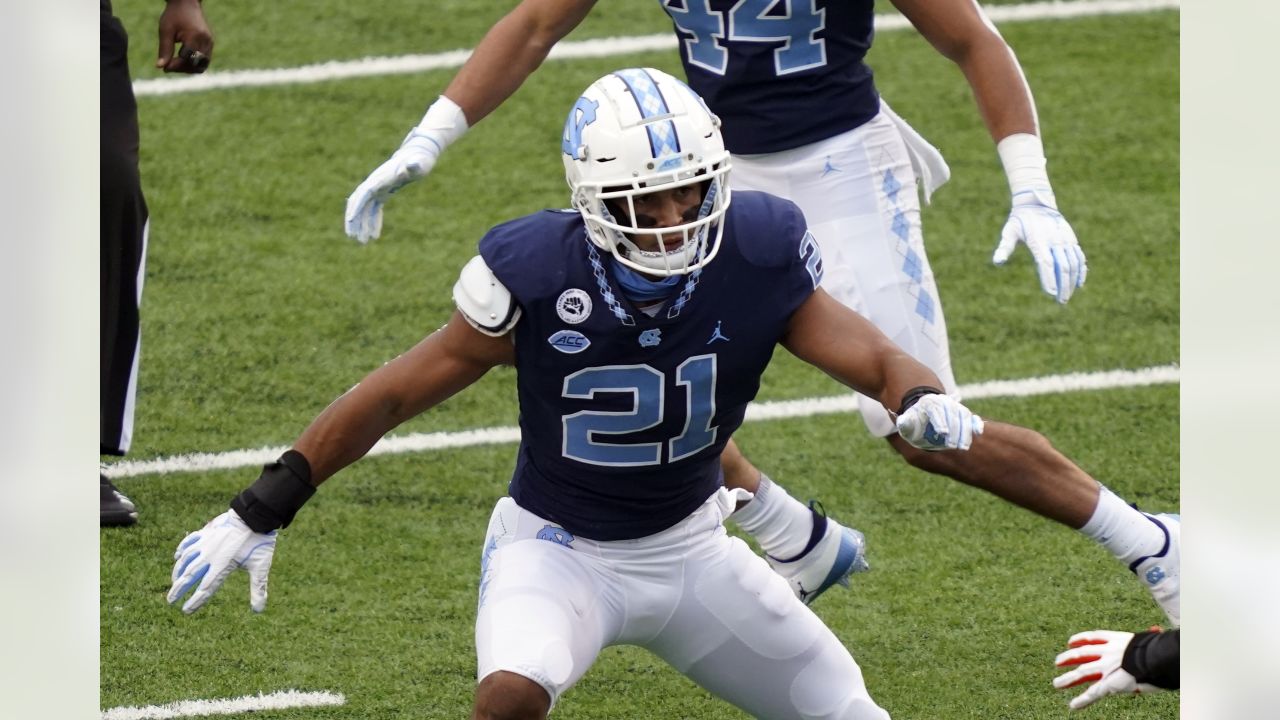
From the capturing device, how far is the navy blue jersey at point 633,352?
314 cm

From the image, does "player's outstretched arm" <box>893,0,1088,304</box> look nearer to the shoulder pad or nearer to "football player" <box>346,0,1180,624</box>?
"football player" <box>346,0,1180,624</box>

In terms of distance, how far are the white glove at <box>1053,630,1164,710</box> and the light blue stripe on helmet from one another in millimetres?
1103

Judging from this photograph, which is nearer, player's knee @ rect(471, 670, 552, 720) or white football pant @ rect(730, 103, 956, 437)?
player's knee @ rect(471, 670, 552, 720)

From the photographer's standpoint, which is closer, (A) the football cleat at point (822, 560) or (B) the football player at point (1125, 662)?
(B) the football player at point (1125, 662)

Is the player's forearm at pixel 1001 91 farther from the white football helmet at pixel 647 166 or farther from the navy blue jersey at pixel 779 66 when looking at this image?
the white football helmet at pixel 647 166

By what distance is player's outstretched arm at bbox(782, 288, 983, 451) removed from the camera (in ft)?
9.64

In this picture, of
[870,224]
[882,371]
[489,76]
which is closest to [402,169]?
[489,76]

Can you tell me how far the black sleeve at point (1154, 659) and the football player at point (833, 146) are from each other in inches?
30.8

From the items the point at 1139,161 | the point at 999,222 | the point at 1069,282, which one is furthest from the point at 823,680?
the point at 1139,161

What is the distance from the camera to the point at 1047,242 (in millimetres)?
3660

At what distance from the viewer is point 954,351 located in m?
5.75

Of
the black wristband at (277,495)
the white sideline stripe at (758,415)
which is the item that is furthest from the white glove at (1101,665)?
the white sideline stripe at (758,415)

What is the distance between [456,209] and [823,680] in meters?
3.69

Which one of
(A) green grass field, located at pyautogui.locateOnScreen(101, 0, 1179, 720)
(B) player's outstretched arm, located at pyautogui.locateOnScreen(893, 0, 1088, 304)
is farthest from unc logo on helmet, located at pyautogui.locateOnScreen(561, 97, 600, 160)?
(A) green grass field, located at pyautogui.locateOnScreen(101, 0, 1179, 720)
